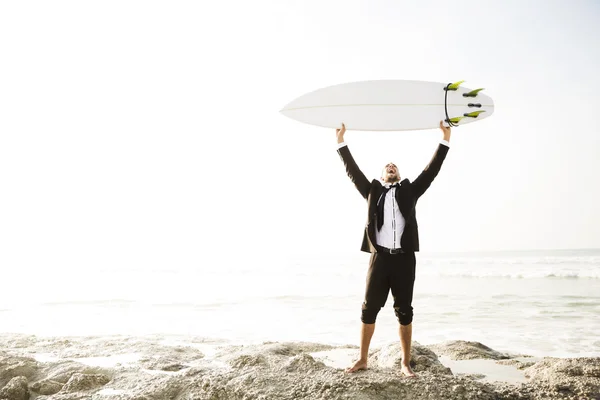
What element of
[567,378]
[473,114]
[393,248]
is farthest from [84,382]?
[473,114]

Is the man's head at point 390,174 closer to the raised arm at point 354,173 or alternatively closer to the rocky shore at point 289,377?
the raised arm at point 354,173

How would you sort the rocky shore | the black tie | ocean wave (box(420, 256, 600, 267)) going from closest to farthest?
1. the rocky shore
2. the black tie
3. ocean wave (box(420, 256, 600, 267))

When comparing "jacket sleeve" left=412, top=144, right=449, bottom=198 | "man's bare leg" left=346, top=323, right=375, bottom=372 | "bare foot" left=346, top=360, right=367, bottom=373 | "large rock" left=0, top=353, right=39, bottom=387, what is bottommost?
"large rock" left=0, top=353, right=39, bottom=387

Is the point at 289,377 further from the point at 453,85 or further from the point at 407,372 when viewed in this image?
the point at 453,85

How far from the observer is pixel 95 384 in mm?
2881

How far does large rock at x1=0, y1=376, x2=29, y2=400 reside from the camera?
2752 mm

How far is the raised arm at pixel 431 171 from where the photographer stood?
3.00 m

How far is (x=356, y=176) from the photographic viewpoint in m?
3.12

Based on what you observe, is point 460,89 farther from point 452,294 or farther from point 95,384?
point 452,294

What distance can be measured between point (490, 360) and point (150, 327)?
4.98 metres

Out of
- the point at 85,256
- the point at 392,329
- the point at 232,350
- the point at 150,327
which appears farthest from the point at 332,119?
the point at 85,256

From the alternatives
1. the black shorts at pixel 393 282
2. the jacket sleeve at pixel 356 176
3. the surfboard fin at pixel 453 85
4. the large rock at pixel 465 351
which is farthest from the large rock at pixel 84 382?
the surfboard fin at pixel 453 85

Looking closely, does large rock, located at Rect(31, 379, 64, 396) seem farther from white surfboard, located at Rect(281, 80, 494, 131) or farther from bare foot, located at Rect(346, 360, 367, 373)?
white surfboard, located at Rect(281, 80, 494, 131)

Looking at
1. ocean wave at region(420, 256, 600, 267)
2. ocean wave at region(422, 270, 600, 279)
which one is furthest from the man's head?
ocean wave at region(420, 256, 600, 267)
